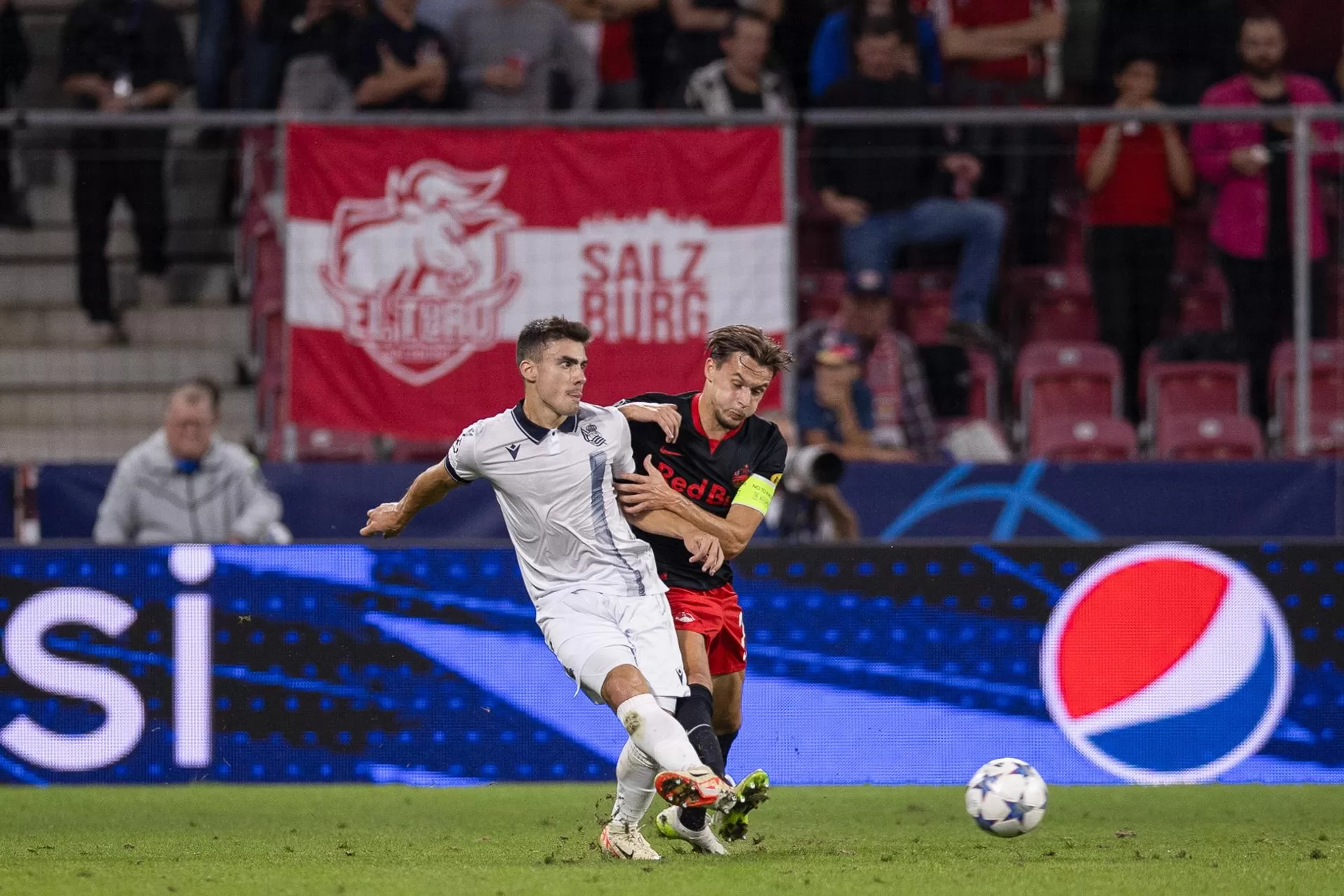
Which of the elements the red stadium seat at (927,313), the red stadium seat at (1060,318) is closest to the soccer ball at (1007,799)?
the red stadium seat at (927,313)

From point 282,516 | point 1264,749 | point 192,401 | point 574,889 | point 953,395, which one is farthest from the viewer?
point 953,395

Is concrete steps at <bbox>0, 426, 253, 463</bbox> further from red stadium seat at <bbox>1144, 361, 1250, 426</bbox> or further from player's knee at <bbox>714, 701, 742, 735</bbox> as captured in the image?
red stadium seat at <bbox>1144, 361, 1250, 426</bbox>

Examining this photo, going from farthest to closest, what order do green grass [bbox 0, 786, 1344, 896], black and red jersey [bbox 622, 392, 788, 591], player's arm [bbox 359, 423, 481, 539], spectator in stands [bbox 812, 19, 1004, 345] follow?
1. spectator in stands [bbox 812, 19, 1004, 345]
2. black and red jersey [bbox 622, 392, 788, 591]
3. player's arm [bbox 359, 423, 481, 539]
4. green grass [bbox 0, 786, 1344, 896]

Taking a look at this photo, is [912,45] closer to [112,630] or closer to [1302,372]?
[1302,372]

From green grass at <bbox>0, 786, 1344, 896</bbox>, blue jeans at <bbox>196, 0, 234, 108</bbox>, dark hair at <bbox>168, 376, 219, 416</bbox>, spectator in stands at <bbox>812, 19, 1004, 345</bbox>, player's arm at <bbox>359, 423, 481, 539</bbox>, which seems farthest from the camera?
blue jeans at <bbox>196, 0, 234, 108</bbox>

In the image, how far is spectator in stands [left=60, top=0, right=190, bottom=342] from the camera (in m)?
11.6

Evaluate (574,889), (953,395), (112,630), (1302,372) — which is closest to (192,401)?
(112,630)

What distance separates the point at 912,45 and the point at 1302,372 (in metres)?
3.19

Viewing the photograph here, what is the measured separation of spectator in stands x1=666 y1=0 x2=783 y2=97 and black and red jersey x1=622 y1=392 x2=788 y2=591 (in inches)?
223

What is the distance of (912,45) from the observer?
12.1m

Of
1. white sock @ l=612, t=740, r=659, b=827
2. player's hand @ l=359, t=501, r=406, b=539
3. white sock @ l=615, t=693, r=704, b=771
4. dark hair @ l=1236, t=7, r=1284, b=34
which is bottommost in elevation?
white sock @ l=612, t=740, r=659, b=827

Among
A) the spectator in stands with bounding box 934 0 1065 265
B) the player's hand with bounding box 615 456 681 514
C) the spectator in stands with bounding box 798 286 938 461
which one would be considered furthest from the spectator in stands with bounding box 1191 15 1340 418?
the player's hand with bounding box 615 456 681 514

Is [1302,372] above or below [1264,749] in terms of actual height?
above

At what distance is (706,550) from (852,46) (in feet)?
21.0
